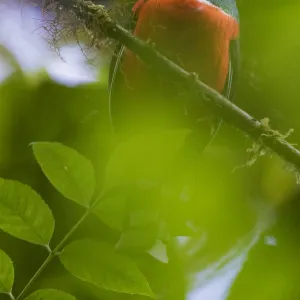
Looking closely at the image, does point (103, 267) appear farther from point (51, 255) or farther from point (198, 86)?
point (198, 86)

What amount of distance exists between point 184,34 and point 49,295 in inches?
13.1

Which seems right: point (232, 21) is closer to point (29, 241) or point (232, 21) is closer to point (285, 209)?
point (285, 209)

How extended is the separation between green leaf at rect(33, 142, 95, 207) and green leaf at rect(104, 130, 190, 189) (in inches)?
0.9

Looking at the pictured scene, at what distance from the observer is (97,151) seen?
0.64 m

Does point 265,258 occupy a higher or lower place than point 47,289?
higher

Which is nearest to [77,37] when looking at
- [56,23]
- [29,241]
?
[56,23]

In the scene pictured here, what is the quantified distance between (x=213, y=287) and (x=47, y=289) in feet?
0.63

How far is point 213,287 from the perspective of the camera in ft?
2.05

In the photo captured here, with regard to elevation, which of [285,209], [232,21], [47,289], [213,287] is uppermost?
[232,21]

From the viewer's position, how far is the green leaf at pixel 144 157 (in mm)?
621

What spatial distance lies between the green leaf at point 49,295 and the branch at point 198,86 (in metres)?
0.27

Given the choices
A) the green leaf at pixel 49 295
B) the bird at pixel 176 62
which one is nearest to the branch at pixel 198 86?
the bird at pixel 176 62

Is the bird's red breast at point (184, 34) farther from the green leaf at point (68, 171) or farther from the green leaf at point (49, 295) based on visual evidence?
the green leaf at point (49, 295)

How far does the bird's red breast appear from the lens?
63 cm
